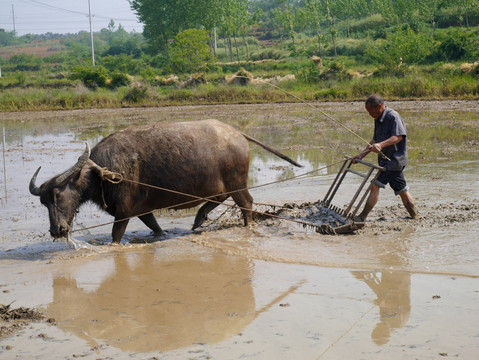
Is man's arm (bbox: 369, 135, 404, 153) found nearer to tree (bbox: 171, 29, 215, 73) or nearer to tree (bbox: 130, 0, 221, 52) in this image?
tree (bbox: 171, 29, 215, 73)

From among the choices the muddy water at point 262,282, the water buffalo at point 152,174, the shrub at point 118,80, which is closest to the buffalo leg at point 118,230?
the water buffalo at point 152,174

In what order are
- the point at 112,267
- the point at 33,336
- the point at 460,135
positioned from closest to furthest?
the point at 33,336 → the point at 112,267 → the point at 460,135

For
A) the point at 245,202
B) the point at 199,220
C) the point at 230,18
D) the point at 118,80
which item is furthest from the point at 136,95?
the point at 230,18

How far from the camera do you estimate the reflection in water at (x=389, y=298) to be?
3857 millimetres

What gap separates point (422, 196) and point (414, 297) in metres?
3.64

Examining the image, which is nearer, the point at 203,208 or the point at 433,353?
the point at 433,353

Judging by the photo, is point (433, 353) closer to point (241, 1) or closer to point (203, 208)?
point (203, 208)

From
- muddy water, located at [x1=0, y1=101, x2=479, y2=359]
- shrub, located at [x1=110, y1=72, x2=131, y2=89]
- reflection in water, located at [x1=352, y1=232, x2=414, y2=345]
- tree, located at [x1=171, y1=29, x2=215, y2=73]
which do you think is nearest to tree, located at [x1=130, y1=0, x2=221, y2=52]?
tree, located at [x1=171, y1=29, x2=215, y2=73]

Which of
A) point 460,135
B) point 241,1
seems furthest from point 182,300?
point 241,1

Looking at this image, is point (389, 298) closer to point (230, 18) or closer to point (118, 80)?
point (118, 80)

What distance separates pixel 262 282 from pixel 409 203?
2498 mm

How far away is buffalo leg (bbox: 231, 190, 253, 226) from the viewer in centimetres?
680

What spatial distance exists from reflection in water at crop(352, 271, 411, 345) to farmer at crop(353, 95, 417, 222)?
1548 mm

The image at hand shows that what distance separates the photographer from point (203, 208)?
22.5 ft
